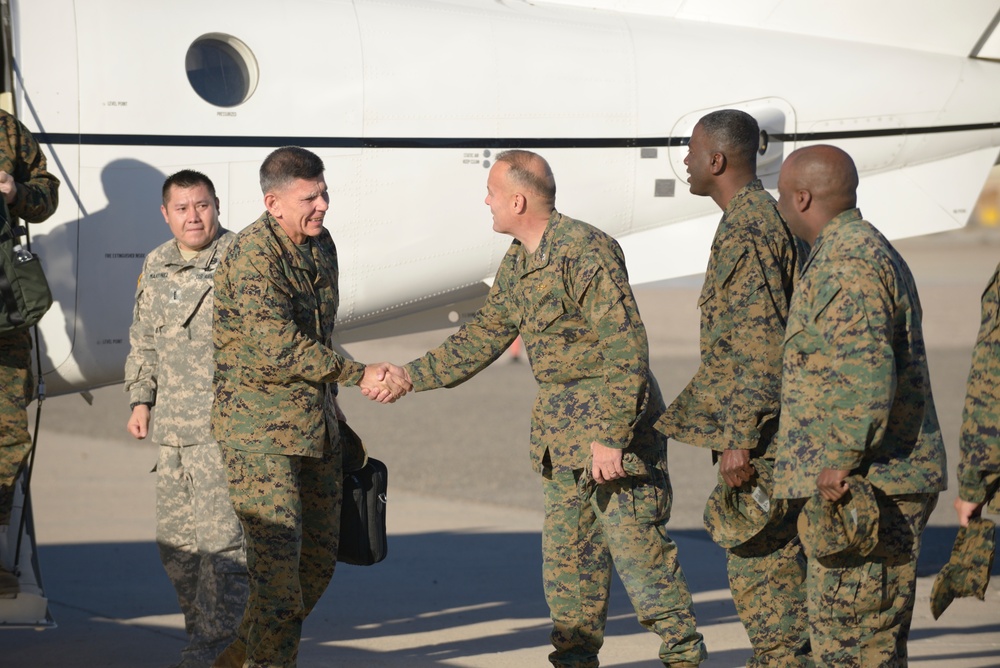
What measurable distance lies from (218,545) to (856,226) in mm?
2813

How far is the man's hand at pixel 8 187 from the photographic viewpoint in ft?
16.5

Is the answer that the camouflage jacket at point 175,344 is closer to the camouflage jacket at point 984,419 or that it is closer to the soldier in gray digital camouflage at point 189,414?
the soldier in gray digital camouflage at point 189,414

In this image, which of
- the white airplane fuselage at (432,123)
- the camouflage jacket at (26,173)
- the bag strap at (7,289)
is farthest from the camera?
the white airplane fuselage at (432,123)

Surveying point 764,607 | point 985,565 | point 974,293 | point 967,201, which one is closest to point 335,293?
point 764,607

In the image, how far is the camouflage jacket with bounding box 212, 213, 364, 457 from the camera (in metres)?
4.51

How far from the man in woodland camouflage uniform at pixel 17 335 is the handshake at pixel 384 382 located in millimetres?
1399

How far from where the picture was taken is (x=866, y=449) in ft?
12.1

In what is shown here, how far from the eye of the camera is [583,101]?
641 centimetres

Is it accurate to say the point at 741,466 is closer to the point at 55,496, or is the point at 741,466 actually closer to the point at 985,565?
the point at 985,565

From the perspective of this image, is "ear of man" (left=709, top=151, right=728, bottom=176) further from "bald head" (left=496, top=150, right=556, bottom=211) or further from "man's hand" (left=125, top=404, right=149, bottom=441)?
"man's hand" (left=125, top=404, right=149, bottom=441)

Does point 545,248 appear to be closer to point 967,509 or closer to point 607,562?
point 607,562

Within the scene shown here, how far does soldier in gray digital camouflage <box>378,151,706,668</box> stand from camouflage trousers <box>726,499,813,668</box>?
0.22 m

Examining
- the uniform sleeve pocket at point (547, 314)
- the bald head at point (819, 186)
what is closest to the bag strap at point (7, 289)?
the uniform sleeve pocket at point (547, 314)

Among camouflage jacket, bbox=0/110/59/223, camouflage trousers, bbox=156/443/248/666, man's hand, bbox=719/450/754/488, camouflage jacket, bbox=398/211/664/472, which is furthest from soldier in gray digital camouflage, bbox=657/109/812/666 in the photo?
camouflage jacket, bbox=0/110/59/223
